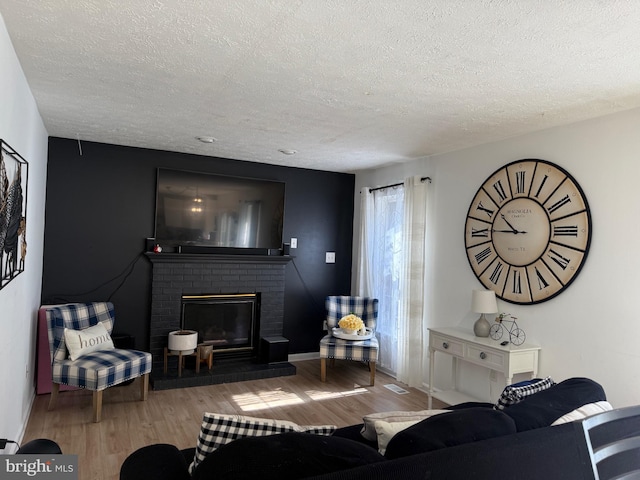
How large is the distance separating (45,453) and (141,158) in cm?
389

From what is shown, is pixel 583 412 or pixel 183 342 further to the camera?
pixel 183 342

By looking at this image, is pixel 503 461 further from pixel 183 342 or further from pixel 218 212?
pixel 218 212

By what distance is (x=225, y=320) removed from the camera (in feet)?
16.9

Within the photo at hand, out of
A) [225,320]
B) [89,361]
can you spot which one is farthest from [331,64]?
[225,320]

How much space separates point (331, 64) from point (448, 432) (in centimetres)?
184

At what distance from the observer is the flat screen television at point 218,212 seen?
4844 mm

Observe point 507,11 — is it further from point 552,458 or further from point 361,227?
point 361,227

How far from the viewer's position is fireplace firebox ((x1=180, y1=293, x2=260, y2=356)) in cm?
499

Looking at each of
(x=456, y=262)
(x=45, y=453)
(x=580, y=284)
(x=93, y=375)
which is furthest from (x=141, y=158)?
(x=580, y=284)

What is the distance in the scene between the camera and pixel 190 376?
177 inches

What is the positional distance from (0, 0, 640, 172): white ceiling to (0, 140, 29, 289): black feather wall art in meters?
0.58

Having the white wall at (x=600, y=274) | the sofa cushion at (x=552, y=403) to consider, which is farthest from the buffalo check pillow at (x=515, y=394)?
the white wall at (x=600, y=274)

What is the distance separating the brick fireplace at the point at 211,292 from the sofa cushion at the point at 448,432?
338 centimetres

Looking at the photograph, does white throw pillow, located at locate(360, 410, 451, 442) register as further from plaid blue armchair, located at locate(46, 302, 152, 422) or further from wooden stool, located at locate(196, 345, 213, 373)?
wooden stool, located at locate(196, 345, 213, 373)
